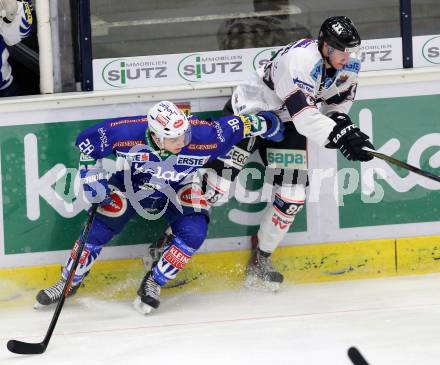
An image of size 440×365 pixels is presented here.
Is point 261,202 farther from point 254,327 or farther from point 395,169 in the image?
point 254,327

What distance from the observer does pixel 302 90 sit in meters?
4.52

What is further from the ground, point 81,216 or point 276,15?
point 276,15

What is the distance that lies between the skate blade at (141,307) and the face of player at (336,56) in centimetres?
131

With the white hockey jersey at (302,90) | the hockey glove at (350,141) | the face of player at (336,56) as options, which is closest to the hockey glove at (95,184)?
the white hockey jersey at (302,90)

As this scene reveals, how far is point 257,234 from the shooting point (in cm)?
499

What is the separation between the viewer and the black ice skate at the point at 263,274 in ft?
16.1

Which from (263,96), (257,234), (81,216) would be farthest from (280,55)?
(81,216)

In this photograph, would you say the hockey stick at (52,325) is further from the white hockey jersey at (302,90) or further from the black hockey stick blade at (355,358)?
the black hockey stick blade at (355,358)

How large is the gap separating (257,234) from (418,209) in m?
0.79

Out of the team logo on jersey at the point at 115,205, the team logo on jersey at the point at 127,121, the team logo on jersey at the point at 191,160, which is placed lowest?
the team logo on jersey at the point at 115,205

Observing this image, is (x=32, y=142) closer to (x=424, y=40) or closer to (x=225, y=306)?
(x=225, y=306)

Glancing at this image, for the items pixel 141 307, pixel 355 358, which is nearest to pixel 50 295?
pixel 141 307

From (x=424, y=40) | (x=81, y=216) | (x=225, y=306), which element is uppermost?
(x=424, y=40)

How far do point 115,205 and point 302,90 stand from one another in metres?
0.95
